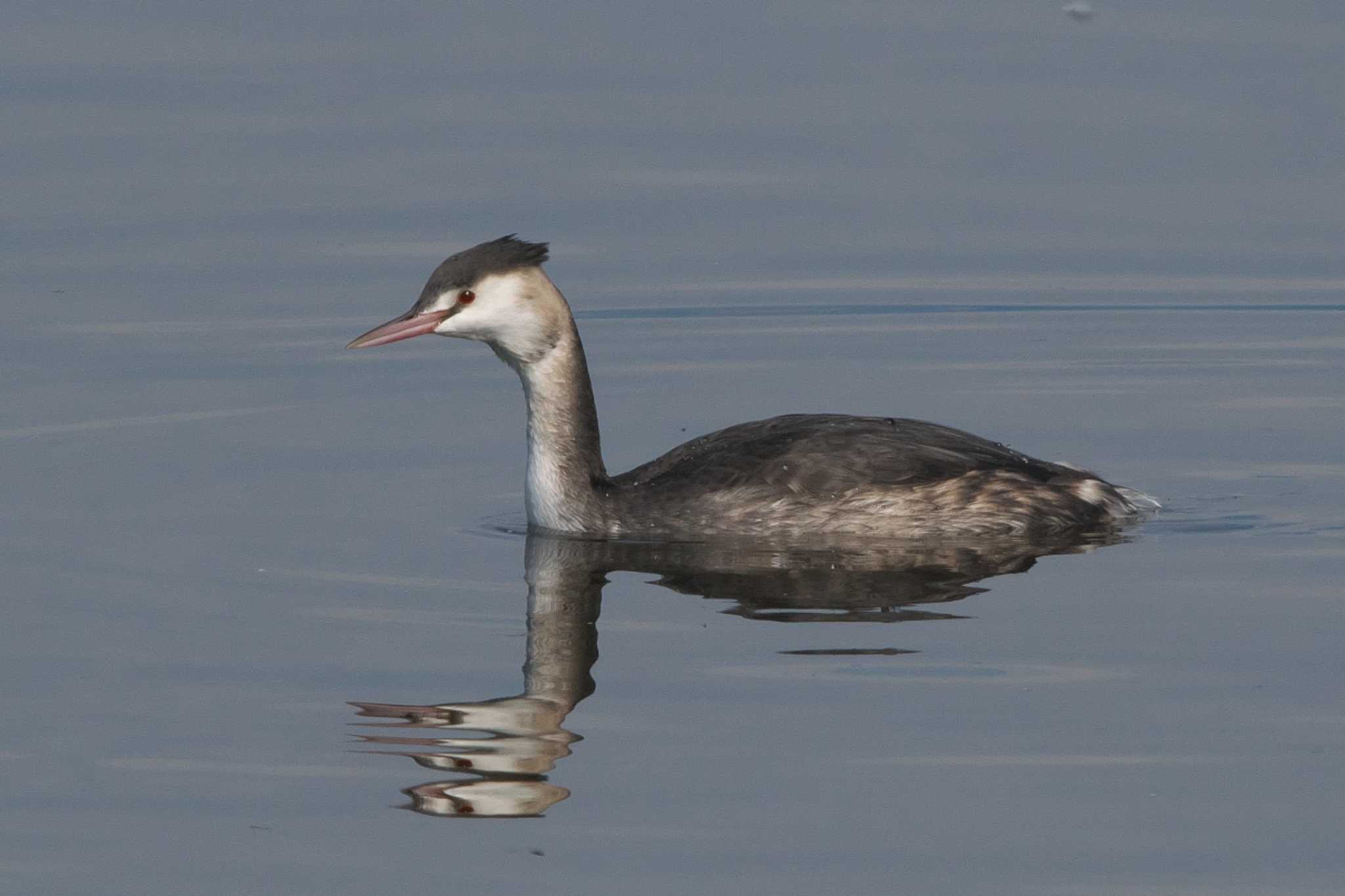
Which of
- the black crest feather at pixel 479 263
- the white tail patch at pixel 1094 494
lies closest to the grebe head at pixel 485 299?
the black crest feather at pixel 479 263

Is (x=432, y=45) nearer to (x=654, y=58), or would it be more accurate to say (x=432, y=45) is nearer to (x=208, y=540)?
(x=654, y=58)

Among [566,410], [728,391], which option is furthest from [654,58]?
[566,410]

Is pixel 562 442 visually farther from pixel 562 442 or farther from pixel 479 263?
pixel 479 263

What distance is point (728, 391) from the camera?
13477mm

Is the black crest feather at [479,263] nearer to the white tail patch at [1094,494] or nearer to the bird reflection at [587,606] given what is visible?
the bird reflection at [587,606]

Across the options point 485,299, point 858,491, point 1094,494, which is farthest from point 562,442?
point 1094,494

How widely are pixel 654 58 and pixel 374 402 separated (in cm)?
544

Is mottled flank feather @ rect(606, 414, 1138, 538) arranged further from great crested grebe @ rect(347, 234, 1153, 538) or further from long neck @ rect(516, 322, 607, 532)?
long neck @ rect(516, 322, 607, 532)

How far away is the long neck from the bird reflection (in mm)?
134

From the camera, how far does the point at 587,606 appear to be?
1003cm

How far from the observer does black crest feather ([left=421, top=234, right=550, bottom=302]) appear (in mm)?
10930

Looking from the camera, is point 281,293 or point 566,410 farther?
point 281,293

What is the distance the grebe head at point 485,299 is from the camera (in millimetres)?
10945

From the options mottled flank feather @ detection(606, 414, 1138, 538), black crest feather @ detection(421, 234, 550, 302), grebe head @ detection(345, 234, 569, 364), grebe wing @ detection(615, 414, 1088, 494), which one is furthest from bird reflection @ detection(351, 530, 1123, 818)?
black crest feather @ detection(421, 234, 550, 302)
